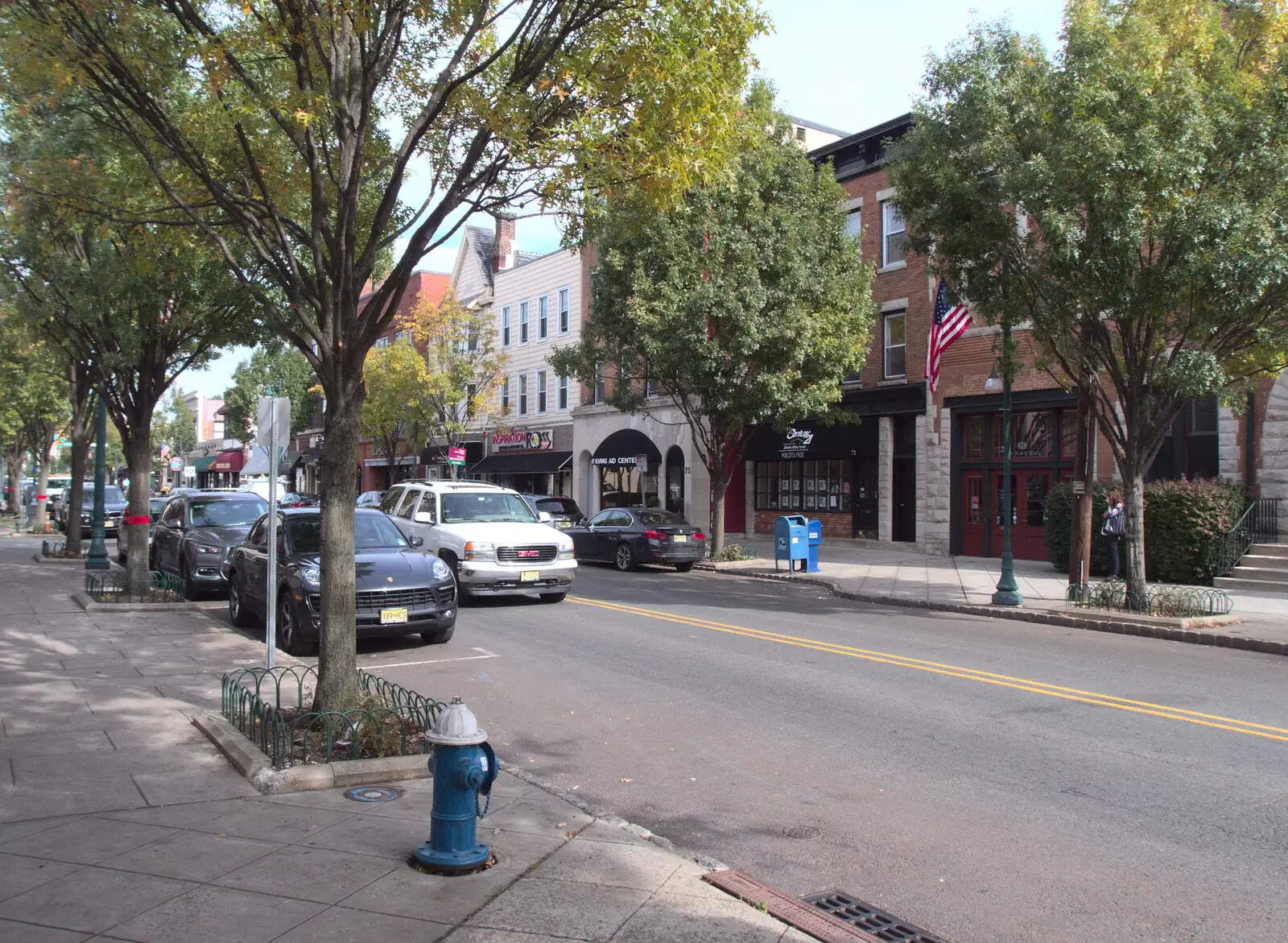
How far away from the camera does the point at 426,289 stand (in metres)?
53.4

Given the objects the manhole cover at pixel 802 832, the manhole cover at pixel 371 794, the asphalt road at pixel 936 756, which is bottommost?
the manhole cover at pixel 802 832

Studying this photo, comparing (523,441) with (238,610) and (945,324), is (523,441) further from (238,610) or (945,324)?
(238,610)

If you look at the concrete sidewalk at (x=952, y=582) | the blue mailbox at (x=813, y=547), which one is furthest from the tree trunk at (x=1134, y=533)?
the blue mailbox at (x=813, y=547)

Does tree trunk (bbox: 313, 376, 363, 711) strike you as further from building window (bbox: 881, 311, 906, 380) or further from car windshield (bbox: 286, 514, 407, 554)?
Answer: building window (bbox: 881, 311, 906, 380)

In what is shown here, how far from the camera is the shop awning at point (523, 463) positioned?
3962 centimetres

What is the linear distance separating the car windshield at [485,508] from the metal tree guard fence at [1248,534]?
12.6 metres

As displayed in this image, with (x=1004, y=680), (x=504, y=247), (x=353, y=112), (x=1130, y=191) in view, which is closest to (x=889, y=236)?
(x=1130, y=191)

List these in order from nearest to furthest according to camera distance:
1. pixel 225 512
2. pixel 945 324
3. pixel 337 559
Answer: pixel 337 559 < pixel 225 512 < pixel 945 324

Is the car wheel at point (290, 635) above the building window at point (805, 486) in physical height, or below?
below

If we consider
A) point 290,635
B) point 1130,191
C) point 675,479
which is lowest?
point 290,635

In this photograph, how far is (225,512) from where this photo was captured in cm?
1745

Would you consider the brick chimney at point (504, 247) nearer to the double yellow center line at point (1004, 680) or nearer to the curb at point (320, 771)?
the double yellow center line at point (1004, 680)

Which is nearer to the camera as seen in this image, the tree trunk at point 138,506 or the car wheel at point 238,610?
the car wheel at point 238,610

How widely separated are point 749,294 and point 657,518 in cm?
556
